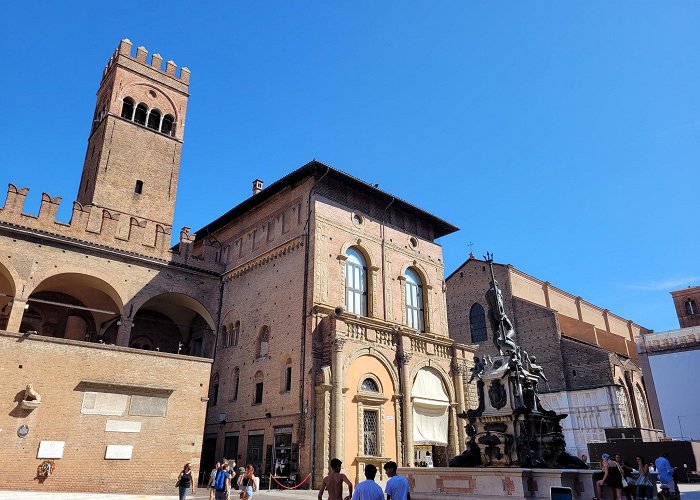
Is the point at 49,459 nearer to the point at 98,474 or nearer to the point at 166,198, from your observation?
the point at 98,474

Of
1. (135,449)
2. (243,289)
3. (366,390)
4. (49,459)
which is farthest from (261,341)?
(49,459)

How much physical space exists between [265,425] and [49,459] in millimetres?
7378

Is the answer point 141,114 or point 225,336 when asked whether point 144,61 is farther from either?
point 225,336

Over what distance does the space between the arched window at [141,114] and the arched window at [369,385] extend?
1894 cm

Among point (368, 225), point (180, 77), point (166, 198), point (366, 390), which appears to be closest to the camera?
point (366, 390)

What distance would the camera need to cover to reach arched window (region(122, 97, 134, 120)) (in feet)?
90.4

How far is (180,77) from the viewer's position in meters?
30.7

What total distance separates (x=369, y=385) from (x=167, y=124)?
19.2m

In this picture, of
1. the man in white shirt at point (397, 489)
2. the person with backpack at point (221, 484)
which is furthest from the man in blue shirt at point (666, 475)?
the person with backpack at point (221, 484)

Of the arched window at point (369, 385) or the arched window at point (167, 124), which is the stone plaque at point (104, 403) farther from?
the arched window at point (167, 124)

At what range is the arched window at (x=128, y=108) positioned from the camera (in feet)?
90.4

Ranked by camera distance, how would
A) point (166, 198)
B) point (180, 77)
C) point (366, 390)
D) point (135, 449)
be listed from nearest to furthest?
point (135, 449) → point (366, 390) → point (166, 198) → point (180, 77)

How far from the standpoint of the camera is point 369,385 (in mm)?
A: 19766

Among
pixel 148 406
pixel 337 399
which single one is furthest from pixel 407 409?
pixel 148 406
